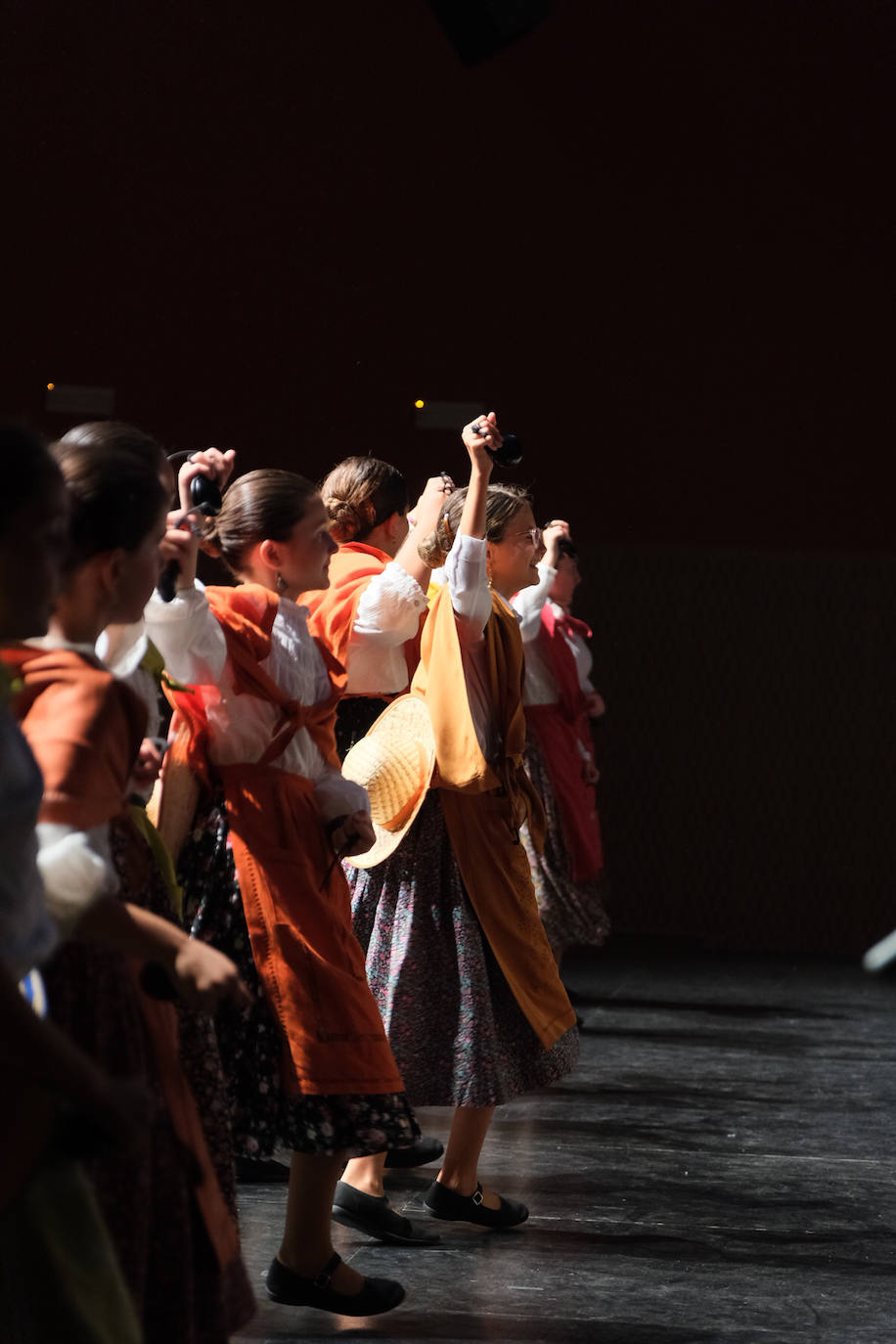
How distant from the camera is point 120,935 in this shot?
135cm

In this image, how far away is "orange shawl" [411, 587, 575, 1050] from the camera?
2939 millimetres

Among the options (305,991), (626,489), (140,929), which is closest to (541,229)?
(626,489)

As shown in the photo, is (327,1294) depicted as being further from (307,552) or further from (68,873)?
(68,873)

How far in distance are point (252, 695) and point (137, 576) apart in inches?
27.5

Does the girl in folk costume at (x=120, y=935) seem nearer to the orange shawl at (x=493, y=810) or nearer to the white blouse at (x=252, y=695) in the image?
the white blouse at (x=252, y=695)

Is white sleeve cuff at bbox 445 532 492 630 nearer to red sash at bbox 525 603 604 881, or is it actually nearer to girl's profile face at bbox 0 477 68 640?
girl's profile face at bbox 0 477 68 640

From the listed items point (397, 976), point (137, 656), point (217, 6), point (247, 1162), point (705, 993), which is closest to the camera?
point (137, 656)

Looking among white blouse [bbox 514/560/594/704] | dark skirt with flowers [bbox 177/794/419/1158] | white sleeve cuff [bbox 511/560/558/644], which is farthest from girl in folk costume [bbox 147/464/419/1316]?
white sleeve cuff [bbox 511/560/558/644]

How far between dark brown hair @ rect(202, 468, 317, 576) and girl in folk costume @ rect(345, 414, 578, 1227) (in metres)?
0.48

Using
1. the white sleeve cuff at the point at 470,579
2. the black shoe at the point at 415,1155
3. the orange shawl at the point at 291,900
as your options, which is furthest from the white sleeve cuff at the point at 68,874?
the black shoe at the point at 415,1155

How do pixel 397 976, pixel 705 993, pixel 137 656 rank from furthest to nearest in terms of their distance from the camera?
pixel 705 993, pixel 397 976, pixel 137 656

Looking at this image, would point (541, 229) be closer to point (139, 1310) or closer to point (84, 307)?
point (84, 307)

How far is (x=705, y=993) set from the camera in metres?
6.13

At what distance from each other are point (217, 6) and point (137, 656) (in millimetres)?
5532
